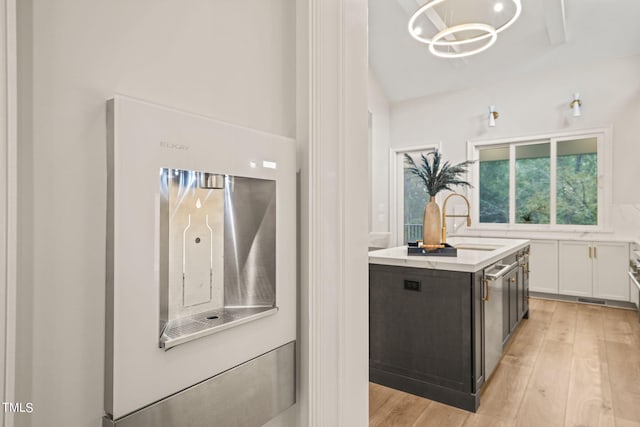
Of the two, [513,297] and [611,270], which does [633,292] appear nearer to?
[611,270]

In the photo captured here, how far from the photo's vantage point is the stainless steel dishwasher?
7.19 feet

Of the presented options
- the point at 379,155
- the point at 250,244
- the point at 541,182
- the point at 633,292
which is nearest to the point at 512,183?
the point at 541,182

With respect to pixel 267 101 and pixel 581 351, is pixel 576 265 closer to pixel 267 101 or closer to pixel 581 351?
pixel 581 351

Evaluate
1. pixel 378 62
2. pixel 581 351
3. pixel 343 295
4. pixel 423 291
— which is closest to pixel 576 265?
pixel 581 351

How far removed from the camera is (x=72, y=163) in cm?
54

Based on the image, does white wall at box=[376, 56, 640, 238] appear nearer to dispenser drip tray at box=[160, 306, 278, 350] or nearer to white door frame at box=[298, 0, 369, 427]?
white door frame at box=[298, 0, 369, 427]

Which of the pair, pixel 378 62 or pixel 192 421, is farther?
pixel 378 62

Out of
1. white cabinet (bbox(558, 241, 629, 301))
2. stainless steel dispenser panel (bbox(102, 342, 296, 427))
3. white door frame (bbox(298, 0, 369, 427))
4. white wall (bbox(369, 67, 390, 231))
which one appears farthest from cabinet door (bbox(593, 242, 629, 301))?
stainless steel dispenser panel (bbox(102, 342, 296, 427))

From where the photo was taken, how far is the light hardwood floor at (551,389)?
1976 millimetres

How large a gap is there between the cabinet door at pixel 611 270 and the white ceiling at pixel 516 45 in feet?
8.02

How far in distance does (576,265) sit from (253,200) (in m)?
5.22

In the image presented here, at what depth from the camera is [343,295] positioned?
3.08 feet

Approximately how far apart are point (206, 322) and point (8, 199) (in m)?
0.39

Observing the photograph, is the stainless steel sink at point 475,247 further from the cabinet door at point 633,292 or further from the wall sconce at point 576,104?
the wall sconce at point 576,104
